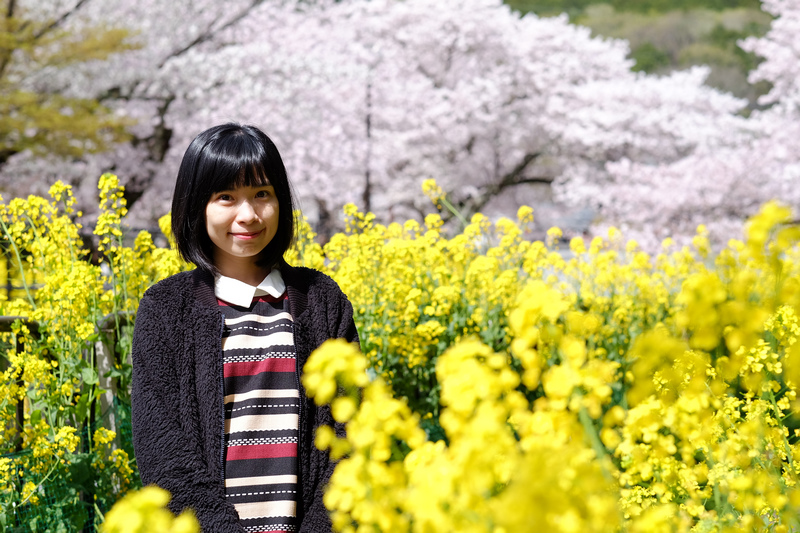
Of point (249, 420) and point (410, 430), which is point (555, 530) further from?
point (249, 420)

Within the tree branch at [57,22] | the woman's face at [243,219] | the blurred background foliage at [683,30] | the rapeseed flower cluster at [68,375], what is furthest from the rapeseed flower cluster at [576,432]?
the blurred background foliage at [683,30]

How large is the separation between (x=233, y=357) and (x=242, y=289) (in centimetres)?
17

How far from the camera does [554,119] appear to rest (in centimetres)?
1245

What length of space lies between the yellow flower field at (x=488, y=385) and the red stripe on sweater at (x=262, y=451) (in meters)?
0.12

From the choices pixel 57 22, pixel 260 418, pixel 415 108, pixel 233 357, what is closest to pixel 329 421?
pixel 260 418

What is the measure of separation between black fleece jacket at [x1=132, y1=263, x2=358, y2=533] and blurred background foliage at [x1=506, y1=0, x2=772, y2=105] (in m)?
22.0

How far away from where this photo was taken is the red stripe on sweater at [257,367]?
1631 mm

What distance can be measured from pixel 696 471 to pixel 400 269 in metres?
2.15

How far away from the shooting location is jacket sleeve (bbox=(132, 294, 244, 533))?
1.47 meters

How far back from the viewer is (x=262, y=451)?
1598mm

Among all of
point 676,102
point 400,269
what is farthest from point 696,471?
point 676,102

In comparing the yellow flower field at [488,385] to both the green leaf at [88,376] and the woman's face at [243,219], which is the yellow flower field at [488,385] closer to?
the green leaf at [88,376]

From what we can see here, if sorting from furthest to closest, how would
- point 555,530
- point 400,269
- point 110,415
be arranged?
point 400,269 < point 110,415 < point 555,530

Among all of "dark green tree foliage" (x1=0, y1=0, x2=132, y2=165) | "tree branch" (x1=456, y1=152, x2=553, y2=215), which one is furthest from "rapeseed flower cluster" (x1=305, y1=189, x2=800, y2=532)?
"tree branch" (x1=456, y1=152, x2=553, y2=215)
